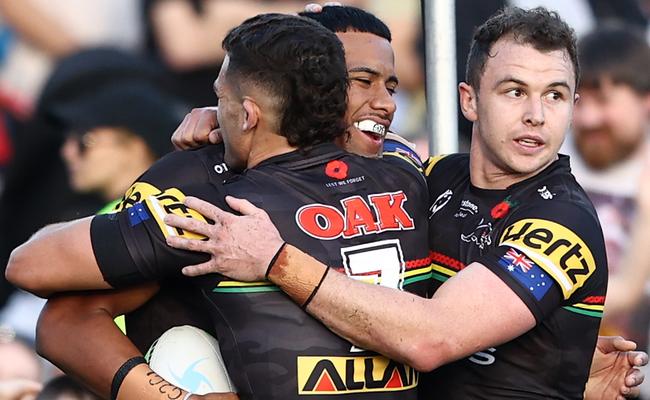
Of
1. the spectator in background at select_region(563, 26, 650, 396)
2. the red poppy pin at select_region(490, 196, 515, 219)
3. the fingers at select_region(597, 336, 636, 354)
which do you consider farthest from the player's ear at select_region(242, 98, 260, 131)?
the spectator in background at select_region(563, 26, 650, 396)

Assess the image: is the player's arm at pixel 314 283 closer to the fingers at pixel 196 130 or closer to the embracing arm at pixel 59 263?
the embracing arm at pixel 59 263

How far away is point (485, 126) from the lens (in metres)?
4.34

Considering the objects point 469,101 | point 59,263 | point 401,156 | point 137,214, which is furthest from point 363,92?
point 59,263

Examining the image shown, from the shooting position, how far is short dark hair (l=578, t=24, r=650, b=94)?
7812 mm

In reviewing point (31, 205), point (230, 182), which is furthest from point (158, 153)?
point (230, 182)

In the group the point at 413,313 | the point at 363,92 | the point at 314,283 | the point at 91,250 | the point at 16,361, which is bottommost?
the point at 16,361

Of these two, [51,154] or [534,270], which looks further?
[51,154]

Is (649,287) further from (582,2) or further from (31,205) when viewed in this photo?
(31,205)

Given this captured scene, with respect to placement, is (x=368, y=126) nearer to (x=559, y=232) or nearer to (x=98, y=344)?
(x=559, y=232)

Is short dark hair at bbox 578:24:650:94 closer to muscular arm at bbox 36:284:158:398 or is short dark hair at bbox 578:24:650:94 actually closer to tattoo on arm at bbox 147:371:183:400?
muscular arm at bbox 36:284:158:398

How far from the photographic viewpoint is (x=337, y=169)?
4.02 m

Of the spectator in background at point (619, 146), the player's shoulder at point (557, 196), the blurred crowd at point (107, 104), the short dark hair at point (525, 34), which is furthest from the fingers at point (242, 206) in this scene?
the spectator in background at point (619, 146)

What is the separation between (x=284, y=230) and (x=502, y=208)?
0.80 metres

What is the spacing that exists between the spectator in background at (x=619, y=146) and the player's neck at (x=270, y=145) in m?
4.09
